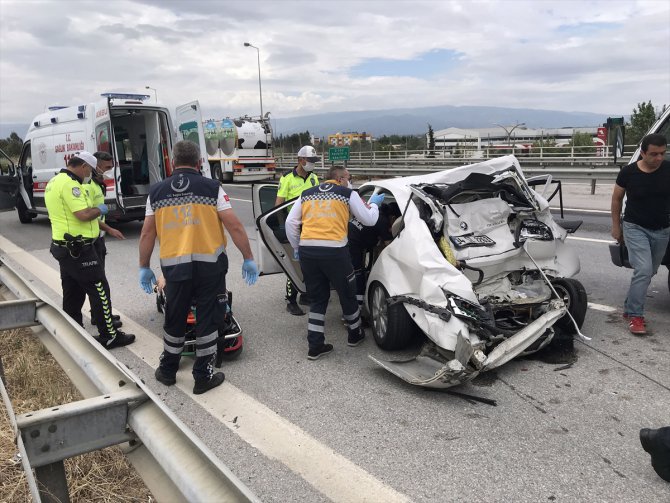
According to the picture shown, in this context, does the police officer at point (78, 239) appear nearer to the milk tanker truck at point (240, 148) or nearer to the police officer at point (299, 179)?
the police officer at point (299, 179)

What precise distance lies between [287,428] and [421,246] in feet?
5.69

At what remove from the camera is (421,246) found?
427cm

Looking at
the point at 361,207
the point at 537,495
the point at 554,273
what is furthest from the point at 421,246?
the point at 537,495

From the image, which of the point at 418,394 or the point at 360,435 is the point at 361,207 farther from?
the point at 360,435

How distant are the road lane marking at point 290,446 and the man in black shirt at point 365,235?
170 cm

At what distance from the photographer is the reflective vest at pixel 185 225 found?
12.6ft

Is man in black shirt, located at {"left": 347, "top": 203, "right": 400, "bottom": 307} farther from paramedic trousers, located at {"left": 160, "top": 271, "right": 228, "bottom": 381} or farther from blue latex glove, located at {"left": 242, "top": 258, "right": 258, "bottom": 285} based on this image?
paramedic trousers, located at {"left": 160, "top": 271, "right": 228, "bottom": 381}

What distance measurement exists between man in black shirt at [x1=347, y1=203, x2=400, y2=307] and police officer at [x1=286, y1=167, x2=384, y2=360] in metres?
0.44

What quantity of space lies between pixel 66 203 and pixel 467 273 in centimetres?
345

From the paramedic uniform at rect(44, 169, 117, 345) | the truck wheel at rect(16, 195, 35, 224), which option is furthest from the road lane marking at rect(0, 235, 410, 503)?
the truck wheel at rect(16, 195, 35, 224)

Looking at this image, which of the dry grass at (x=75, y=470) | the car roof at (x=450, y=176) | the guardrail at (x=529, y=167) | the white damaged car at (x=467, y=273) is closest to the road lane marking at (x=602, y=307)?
the white damaged car at (x=467, y=273)

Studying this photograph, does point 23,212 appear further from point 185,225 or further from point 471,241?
point 471,241

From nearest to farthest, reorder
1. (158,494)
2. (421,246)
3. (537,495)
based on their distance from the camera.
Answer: (158,494)
(537,495)
(421,246)

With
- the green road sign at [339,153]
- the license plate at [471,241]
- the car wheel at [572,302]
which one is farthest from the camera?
the green road sign at [339,153]
